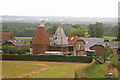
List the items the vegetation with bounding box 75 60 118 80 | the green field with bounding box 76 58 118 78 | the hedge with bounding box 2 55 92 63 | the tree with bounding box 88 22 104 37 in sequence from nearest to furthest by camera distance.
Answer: the vegetation with bounding box 75 60 118 80
the green field with bounding box 76 58 118 78
the hedge with bounding box 2 55 92 63
the tree with bounding box 88 22 104 37

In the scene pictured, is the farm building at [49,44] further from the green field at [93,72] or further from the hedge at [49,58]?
the green field at [93,72]

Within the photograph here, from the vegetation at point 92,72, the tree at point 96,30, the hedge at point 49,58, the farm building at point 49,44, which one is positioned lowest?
the vegetation at point 92,72

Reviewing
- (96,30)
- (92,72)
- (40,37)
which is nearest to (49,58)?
(40,37)

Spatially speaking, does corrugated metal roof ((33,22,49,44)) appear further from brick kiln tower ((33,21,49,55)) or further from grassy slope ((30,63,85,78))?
grassy slope ((30,63,85,78))

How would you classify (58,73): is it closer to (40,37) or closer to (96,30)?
(40,37)

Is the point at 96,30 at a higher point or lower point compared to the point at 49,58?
higher

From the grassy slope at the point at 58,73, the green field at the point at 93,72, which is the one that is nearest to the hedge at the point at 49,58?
the grassy slope at the point at 58,73

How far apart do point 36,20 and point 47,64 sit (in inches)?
4228

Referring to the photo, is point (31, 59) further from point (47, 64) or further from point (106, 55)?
point (106, 55)

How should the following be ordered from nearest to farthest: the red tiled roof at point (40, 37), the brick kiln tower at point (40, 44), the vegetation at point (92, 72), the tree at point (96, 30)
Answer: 1. the vegetation at point (92, 72)
2. the brick kiln tower at point (40, 44)
3. the red tiled roof at point (40, 37)
4. the tree at point (96, 30)

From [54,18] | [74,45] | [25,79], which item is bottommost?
[25,79]

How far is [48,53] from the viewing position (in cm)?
4147

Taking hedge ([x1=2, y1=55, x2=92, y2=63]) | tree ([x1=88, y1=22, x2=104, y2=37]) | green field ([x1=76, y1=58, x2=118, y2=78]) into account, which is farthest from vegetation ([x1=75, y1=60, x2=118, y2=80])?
tree ([x1=88, y1=22, x2=104, y2=37])

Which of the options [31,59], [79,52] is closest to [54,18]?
[79,52]
